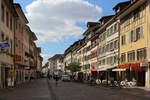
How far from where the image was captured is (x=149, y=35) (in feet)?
112

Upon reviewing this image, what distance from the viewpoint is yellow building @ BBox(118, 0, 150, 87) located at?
35.2 metres

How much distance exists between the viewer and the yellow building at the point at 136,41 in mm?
35219

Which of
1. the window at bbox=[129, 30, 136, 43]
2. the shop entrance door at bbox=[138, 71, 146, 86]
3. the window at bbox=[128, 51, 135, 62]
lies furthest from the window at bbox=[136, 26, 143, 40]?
the shop entrance door at bbox=[138, 71, 146, 86]

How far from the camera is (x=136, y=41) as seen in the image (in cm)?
3859

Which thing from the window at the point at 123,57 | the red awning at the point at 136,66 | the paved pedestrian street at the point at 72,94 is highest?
the window at the point at 123,57

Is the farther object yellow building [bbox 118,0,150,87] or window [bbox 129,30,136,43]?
window [bbox 129,30,136,43]

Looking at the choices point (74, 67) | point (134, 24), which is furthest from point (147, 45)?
point (74, 67)

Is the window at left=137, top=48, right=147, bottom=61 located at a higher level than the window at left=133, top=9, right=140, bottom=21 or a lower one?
lower

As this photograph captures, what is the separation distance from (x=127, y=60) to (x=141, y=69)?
6.74 meters

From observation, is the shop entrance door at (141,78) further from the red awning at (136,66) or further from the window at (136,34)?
the window at (136,34)

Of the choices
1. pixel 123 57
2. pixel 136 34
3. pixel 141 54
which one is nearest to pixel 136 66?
pixel 141 54

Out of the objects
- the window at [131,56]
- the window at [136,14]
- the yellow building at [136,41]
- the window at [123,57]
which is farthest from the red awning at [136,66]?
the window at [136,14]

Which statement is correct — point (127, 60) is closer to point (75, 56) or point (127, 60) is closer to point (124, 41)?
point (124, 41)

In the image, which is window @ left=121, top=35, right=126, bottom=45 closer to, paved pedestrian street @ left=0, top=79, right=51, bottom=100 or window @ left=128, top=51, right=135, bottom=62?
window @ left=128, top=51, right=135, bottom=62
